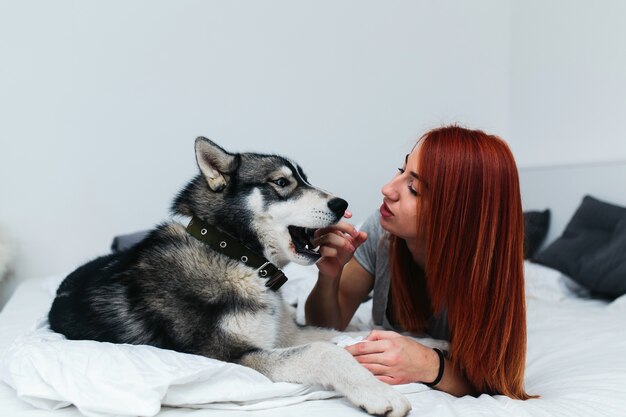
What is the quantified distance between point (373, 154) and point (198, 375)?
260cm

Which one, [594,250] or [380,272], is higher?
[380,272]

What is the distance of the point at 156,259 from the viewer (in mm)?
1342

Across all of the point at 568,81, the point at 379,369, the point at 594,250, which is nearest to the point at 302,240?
the point at 379,369

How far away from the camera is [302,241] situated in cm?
143

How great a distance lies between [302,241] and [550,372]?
2.52ft

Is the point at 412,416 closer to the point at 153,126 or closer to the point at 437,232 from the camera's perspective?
the point at 437,232

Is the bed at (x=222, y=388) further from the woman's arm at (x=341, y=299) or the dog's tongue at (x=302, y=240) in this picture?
the woman's arm at (x=341, y=299)

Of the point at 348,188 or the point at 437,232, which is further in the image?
the point at 348,188

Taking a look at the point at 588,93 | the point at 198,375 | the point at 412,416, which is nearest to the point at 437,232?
the point at 412,416

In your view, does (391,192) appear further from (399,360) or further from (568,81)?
(568,81)

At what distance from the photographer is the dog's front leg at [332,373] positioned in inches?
40.4

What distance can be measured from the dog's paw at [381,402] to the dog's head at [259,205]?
1.43ft

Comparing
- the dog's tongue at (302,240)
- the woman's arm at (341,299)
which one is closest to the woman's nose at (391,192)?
the dog's tongue at (302,240)

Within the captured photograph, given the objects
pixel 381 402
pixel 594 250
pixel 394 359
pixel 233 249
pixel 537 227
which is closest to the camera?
pixel 381 402
